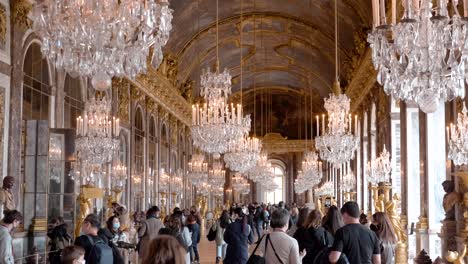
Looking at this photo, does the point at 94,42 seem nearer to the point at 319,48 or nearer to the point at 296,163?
the point at 319,48

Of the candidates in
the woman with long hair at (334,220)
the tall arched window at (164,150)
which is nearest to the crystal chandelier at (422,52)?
the woman with long hair at (334,220)

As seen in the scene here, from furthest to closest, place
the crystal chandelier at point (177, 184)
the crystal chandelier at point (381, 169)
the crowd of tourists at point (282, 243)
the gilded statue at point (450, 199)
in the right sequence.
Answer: the crystal chandelier at point (177, 184) < the crystal chandelier at point (381, 169) < the gilded statue at point (450, 199) < the crowd of tourists at point (282, 243)

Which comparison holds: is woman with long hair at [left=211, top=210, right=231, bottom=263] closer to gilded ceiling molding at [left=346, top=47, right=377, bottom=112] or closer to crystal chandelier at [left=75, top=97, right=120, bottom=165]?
crystal chandelier at [left=75, top=97, right=120, bottom=165]

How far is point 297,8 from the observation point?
26938 millimetres

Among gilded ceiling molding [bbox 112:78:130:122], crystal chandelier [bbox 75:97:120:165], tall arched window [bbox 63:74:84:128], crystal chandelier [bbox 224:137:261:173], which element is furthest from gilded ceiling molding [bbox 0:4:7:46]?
gilded ceiling molding [bbox 112:78:130:122]

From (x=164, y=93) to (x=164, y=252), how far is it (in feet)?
76.1

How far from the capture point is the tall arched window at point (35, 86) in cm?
1313

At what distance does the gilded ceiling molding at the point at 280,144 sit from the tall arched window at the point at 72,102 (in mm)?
30570

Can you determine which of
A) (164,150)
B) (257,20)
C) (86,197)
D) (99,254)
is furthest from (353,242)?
(257,20)

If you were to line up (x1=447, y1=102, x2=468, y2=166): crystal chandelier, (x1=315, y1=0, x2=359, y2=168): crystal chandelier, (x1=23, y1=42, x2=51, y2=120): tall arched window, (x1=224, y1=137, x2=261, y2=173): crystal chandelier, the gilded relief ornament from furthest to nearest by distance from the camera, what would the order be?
the gilded relief ornament
(x1=224, y1=137, x2=261, y2=173): crystal chandelier
(x1=315, y1=0, x2=359, y2=168): crystal chandelier
(x1=23, y1=42, x2=51, y2=120): tall arched window
(x1=447, y1=102, x2=468, y2=166): crystal chandelier

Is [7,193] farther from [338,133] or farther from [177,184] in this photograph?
[177,184]

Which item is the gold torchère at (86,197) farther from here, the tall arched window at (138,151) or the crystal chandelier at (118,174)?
the tall arched window at (138,151)

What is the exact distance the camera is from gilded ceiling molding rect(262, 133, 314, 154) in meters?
46.6

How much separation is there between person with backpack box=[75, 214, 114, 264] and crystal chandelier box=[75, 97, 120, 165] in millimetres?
7219
